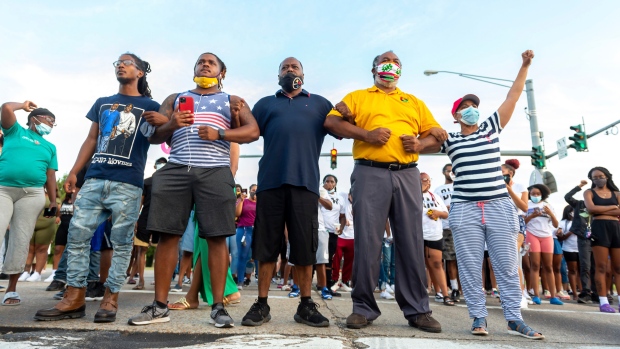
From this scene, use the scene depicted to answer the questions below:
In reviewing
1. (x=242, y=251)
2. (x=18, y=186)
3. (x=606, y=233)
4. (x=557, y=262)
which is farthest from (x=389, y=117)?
(x=557, y=262)

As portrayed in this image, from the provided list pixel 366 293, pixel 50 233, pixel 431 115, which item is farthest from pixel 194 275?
pixel 50 233

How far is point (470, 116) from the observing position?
13.6 feet

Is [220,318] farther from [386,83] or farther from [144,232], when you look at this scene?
[144,232]

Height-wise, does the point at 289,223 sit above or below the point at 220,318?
above

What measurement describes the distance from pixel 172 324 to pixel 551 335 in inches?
118

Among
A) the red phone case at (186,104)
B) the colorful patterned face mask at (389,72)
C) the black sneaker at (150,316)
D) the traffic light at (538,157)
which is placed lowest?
the black sneaker at (150,316)

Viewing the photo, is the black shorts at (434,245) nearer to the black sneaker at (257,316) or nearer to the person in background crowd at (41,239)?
the black sneaker at (257,316)

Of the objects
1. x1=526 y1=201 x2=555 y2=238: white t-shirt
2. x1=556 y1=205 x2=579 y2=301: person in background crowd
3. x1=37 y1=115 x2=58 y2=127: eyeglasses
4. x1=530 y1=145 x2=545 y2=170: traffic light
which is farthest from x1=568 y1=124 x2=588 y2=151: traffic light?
x1=37 y1=115 x2=58 y2=127: eyeglasses

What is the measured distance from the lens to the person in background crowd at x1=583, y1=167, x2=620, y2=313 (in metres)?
7.10

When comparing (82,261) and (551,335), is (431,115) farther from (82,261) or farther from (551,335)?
(82,261)

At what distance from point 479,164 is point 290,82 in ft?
5.77

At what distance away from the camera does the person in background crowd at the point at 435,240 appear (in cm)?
720

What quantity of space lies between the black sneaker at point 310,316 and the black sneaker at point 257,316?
0.26 metres

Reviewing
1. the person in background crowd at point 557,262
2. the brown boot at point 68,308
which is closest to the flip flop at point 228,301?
the brown boot at point 68,308
